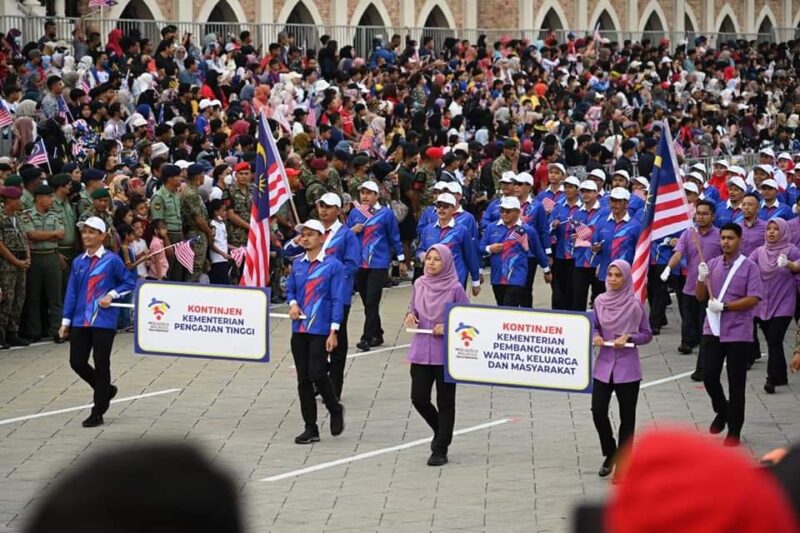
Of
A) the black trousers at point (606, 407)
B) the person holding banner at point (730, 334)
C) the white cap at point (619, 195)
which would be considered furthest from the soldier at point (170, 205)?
the black trousers at point (606, 407)

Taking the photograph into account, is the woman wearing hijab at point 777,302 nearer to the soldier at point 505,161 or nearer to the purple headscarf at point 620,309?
the purple headscarf at point 620,309

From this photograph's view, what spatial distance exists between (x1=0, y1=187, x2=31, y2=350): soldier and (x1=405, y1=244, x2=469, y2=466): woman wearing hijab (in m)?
6.37

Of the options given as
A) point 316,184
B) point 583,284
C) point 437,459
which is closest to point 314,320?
point 437,459

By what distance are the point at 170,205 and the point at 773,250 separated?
7.10 m

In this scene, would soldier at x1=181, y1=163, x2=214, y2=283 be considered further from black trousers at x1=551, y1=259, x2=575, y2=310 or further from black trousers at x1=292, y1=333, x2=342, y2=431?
black trousers at x1=292, y1=333, x2=342, y2=431

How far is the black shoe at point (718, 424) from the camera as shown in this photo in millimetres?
12609

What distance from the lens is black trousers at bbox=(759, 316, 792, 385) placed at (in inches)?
581

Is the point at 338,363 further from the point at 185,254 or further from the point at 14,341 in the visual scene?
the point at 185,254

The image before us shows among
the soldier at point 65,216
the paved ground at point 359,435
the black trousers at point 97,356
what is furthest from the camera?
the soldier at point 65,216

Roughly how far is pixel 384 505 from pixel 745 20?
51.6 meters

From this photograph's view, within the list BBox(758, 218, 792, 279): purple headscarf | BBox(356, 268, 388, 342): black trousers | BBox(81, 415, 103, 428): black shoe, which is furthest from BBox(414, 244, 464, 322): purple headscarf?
BBox(356, 268, 388, 342): black trousers

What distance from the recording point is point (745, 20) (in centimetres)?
5925

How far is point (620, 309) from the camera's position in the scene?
11375 mm

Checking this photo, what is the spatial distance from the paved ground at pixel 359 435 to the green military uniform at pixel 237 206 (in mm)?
2652
